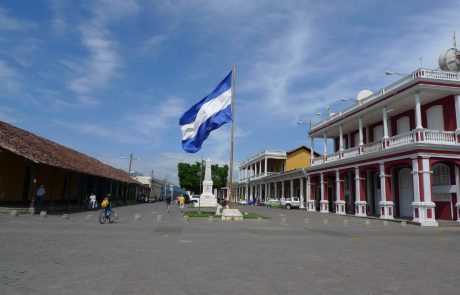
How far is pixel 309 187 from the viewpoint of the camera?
139 ft

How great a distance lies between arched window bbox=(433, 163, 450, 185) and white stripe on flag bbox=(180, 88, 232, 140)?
51.6ft

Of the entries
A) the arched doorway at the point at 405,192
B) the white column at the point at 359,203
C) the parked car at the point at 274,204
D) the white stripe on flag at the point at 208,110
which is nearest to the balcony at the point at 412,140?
the white column at the point at 359,203

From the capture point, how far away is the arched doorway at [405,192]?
28.8 metres

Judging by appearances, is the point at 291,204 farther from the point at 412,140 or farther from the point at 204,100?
the point at 204,100

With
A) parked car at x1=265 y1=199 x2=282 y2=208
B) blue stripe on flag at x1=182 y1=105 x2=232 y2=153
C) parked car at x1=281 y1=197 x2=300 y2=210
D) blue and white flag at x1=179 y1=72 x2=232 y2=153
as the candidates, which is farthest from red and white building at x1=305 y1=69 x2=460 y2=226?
parked car at x1=265 y1=199 x2=282 y2=208

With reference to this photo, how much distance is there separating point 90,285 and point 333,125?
111 ft

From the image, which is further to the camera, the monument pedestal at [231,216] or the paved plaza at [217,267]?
the monument pedestal at [231,216]

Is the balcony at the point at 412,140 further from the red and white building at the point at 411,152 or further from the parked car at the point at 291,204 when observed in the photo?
the parked car at the point at 291,204

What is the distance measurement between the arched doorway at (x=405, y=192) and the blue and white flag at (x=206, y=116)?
625 inches

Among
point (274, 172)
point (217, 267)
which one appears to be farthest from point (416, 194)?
point (274, 172)

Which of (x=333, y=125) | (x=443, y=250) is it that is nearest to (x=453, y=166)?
(x=333, y=125)

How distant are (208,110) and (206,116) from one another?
386 mm

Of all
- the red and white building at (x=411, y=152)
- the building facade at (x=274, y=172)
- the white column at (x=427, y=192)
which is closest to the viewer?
the white column at (x=427, y=192)

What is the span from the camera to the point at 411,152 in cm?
2467
